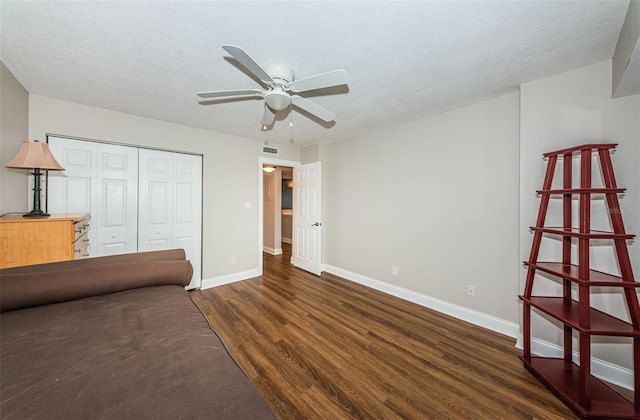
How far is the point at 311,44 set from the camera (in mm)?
1591

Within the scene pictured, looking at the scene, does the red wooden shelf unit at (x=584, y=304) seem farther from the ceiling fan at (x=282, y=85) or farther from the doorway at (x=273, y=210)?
the doorway at (x=273, y=210)

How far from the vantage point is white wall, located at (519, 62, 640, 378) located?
1.67 m

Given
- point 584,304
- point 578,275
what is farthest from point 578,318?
point 578,275

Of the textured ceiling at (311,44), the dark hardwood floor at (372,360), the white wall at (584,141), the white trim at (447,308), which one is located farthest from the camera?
the white trim at (447,308)

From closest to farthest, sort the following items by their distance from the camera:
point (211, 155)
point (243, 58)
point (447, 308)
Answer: point (243, 58)
point (447, 308)
point (211, 155)

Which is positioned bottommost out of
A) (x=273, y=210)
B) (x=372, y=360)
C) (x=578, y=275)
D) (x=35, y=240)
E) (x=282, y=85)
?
(x=372, y=360)

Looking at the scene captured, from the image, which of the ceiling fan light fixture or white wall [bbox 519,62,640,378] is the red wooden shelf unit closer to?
white wall [bbox 519,62,640,378]

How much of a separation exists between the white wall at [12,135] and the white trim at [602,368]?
4.83m

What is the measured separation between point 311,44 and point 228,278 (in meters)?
3.45

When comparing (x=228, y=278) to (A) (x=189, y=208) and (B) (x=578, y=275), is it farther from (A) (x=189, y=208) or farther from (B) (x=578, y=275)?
(B) (x=578, y=275)

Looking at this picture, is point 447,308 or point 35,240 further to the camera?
point 447,308

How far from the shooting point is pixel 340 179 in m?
4.16

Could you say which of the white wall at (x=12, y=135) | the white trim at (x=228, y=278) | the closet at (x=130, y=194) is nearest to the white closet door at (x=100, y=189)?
the closet at (x=130, y=194)

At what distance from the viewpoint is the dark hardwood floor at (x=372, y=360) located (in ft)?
5.05
